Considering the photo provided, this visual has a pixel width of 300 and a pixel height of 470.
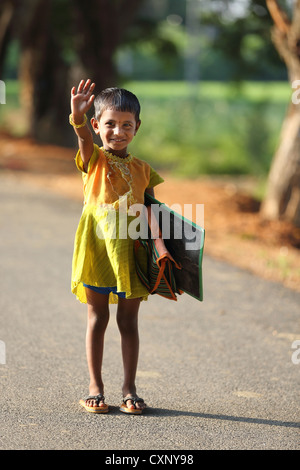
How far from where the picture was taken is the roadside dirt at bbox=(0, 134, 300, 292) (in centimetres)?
779

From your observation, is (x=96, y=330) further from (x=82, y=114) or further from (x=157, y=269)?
(x=82, y=114)

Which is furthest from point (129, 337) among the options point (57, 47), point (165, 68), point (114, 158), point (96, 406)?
point (165, 68)

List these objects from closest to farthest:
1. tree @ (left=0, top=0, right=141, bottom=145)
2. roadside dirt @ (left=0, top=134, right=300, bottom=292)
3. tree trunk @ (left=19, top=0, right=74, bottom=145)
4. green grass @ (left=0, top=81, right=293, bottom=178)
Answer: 1. roadside dirt @ (left=0, top=134, right=300, bottom=292)
2. tree @ (left=0, top=0, right=141, bottom=145)
3. green grass @ (left=0, top=81, right=293, bottom=178)
4. tree trunk @ (left=19, top=0, right=74, bottom=145)

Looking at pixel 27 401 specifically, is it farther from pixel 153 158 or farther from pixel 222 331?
pixel 153 158

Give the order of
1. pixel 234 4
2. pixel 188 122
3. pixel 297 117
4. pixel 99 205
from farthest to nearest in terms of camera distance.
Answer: pixel 188 122 → pixel 234 4 → pixel 297 117 → pixel 99 205

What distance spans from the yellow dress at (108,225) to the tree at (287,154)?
5798 millimetres

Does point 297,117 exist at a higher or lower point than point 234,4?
lower

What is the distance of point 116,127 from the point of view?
3.79 m

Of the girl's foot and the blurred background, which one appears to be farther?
the blurred background

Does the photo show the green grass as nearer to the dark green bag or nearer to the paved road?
the paved road

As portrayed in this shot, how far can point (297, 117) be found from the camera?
942 cm

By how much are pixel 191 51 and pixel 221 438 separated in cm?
5729

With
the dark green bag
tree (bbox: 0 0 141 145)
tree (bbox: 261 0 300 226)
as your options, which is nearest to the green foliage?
tree (bbox: 0 0 141 145)
